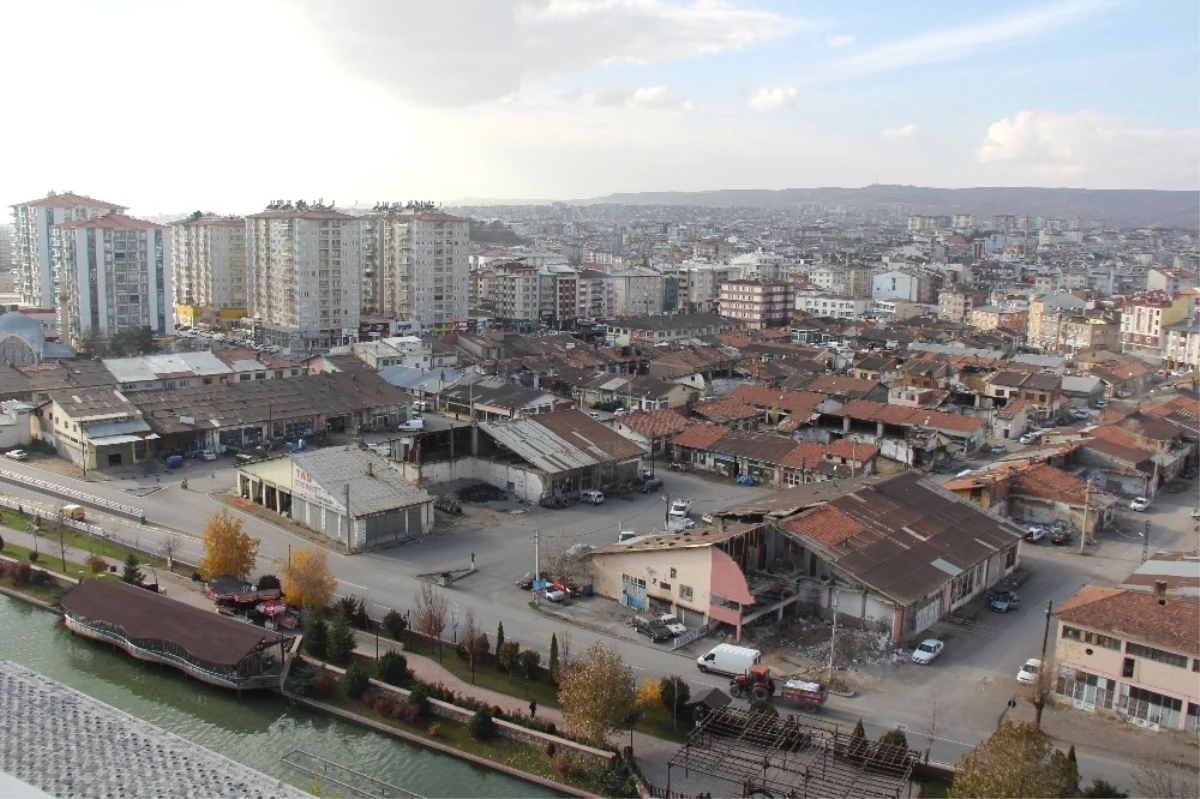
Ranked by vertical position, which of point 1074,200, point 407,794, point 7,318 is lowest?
point 407,794

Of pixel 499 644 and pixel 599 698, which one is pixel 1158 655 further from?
pixel 499 644

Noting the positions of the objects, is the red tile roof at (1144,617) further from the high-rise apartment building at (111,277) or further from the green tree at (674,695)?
the high-rise apartment building at (111,277)

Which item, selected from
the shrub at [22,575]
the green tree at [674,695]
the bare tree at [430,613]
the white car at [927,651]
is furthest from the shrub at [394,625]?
the white car at [927,651]

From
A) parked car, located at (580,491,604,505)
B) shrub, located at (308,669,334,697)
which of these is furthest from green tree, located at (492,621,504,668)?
parked car, located at (580,491,604,505)

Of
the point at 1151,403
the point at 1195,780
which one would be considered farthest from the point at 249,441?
the point at 1151,403

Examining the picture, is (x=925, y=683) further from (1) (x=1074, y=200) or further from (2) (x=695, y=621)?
(1) (x=1074, y=200)

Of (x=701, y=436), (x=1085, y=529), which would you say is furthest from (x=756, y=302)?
(x=1085, y=529)
